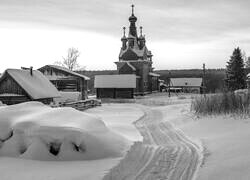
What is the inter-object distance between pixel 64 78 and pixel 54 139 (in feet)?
97.9

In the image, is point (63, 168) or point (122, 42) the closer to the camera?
point (63, 168)

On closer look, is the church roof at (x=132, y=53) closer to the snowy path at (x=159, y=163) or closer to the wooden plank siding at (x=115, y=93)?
the wooden plank siding at (x=115, y=93)

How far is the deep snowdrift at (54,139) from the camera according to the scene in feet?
28.2

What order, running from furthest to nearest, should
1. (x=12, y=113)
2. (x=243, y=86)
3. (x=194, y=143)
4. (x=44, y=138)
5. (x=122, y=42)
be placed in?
(x=122, y=42) → (x=243, y=86) → (x=194, y=143) → (x=12, y=113) → (x=44, y=138)

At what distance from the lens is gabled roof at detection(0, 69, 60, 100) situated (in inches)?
969

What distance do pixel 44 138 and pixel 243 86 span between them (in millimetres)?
44469

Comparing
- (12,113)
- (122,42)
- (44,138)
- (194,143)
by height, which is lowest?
(194,143)

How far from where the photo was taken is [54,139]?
8.58 m

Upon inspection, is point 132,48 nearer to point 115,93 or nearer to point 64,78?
point 115,93

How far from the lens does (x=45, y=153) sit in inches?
340

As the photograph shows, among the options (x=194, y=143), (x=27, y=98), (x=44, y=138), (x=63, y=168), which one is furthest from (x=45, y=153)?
(x=27, y=98)

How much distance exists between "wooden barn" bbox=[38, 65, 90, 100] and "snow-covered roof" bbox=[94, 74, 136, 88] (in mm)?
10112

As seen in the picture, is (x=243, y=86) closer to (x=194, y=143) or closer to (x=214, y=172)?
(x=194, y=143)

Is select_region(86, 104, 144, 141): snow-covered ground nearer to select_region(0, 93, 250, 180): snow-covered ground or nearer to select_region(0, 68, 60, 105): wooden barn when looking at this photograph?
select_region(0, 93, 250, 180): snow-covered ground
